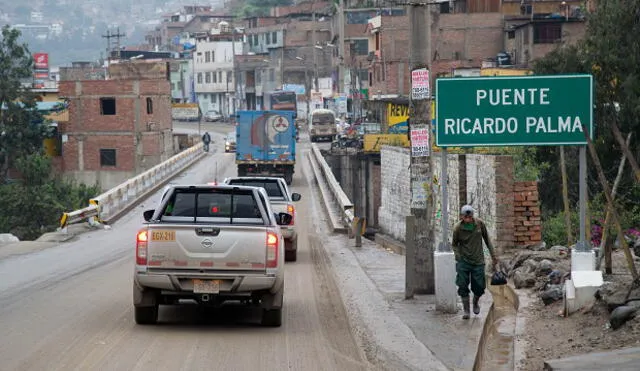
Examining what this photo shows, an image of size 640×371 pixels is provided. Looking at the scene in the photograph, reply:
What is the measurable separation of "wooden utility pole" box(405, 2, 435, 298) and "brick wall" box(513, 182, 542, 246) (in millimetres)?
4171

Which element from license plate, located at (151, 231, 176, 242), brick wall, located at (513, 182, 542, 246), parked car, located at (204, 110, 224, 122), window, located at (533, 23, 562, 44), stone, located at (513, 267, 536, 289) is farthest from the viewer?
parked car, located at (204, 110, 224, 122)

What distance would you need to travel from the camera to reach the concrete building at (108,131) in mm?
90438

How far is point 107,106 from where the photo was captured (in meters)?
91.4

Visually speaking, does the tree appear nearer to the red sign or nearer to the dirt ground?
the red sign

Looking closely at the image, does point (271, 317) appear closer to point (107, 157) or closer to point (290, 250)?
point (290, 250)

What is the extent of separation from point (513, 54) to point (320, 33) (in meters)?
63.2

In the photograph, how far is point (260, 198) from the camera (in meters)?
15.0

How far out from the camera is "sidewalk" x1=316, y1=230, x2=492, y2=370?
12.5 meters

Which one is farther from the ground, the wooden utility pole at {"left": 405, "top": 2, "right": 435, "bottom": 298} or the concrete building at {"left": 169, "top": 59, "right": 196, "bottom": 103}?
the concrete building at {"left": 169, "top": 59, "right": 196, "bottom": 103}

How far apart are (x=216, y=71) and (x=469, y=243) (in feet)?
A: 475

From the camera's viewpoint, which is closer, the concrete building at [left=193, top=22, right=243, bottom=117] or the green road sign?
the green road sign

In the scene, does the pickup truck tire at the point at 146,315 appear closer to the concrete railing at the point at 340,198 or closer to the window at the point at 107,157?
the concrete railing at the point at 340,198

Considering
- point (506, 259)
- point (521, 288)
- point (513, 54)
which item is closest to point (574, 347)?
point (521, 288)

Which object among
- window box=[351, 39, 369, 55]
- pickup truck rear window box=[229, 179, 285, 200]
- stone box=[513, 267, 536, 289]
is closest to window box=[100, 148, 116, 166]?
window box=[351, 39, 369, 55]
